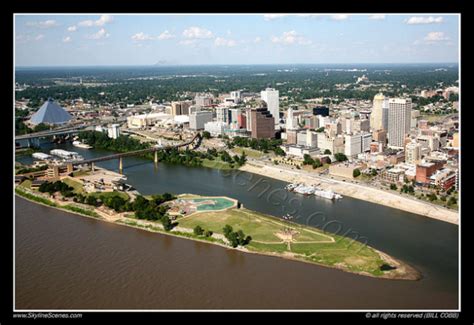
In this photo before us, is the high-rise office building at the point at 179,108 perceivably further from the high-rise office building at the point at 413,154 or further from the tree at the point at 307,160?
the high-rise office building at the point at 413,154

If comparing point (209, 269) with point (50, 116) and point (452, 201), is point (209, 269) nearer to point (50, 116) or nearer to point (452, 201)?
point (452, 201)

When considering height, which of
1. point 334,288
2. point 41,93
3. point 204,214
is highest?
point 41,93

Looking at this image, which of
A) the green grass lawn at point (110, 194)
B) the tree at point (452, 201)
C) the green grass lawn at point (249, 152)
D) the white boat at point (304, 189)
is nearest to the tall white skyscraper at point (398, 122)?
the green grass lawn at point (249, 152)

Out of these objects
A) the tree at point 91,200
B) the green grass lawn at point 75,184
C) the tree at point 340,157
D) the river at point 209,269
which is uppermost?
the tree at point 340,157

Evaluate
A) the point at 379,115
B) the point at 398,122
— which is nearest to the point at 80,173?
the point at 398,122

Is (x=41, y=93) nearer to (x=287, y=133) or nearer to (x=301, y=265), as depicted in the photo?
(x=287, y=133)

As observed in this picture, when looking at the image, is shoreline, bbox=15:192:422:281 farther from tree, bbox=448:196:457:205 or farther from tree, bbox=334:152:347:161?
tree, bbox=334:152:347:161

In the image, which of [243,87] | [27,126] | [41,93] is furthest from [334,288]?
[243,87]
